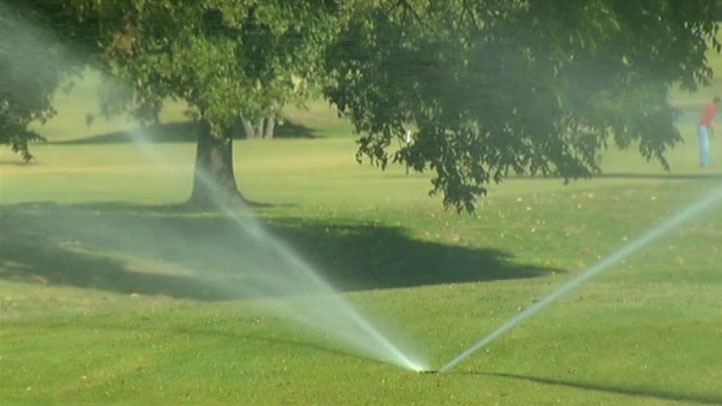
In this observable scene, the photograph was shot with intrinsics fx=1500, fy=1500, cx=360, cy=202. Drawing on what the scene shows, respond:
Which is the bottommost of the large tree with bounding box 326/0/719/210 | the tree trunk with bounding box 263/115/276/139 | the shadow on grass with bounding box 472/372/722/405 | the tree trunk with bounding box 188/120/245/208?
the tree trunk with bounding box 263/115/276/139

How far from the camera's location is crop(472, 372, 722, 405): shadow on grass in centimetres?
1009

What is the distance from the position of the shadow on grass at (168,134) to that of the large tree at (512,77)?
35683 millimetres

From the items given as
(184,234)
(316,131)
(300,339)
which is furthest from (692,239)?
(316,131)

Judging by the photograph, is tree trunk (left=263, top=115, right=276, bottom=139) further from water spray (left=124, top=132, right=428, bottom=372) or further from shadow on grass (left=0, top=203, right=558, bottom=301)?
water spray (left=124, top=132, right=428, bottom=372)

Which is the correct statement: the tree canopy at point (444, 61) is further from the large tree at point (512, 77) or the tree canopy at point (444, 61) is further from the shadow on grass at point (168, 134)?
the shadow on grass at point (168, 134)

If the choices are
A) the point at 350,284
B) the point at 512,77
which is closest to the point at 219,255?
the point at 350,284

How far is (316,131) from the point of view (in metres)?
53.7

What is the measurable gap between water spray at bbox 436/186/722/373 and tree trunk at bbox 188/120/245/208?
7.46 metres

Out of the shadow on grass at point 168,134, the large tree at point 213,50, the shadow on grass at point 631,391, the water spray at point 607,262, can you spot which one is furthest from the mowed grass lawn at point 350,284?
the shadow on grass at point 168,134

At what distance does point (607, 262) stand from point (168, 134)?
3150 cm

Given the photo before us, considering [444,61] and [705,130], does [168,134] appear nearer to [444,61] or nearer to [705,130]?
[705,130]

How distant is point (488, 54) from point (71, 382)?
3.69m

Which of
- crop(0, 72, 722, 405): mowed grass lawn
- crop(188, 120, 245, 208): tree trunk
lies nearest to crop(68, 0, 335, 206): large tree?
crop(0, 72, 722, 405): mowed grass lawn

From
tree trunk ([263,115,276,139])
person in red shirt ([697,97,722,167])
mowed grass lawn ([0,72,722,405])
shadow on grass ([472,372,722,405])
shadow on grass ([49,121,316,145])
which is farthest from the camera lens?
→ tree trunk ([263,115,276,139])
